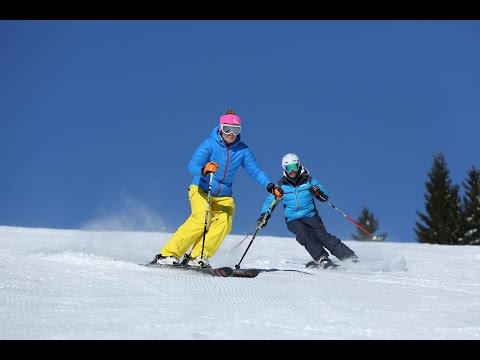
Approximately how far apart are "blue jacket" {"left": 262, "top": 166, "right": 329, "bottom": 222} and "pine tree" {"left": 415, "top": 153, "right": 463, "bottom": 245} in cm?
3379

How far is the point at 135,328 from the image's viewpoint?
297 cm

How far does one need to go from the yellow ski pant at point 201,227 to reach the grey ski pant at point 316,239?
2.13m

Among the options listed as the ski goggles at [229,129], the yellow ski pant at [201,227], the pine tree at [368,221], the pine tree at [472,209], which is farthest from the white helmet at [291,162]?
the pine tree at [368,221]

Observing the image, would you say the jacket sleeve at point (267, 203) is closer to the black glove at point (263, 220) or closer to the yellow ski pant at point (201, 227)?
the black glove at point (263, 220)

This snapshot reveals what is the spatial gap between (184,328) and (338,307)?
4.29 ft

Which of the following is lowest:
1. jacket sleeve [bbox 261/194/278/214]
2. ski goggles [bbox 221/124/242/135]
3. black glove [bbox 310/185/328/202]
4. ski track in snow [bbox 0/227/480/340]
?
ski track in snow [bbox 0/227/480/340]

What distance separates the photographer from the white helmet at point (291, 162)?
9.23 m

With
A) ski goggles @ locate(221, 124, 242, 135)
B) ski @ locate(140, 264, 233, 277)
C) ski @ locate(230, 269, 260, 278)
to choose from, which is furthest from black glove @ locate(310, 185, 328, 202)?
ski @ locate(140, 264, 233, 277)

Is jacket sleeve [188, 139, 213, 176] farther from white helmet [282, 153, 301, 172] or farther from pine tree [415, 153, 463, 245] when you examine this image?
pine tree [415, 153, 463, 245]

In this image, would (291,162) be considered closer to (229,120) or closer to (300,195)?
(300,195)

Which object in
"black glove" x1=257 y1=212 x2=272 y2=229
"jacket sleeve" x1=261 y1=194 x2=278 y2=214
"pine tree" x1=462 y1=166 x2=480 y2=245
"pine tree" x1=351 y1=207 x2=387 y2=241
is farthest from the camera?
"pine tree" x1=351 y1=207 x2=387 y2=241

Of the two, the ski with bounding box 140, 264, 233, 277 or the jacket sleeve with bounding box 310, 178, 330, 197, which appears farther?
the jacket sleeve with bounding box 310, 178, 330, 197

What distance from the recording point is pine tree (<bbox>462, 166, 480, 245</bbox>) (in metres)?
40.1

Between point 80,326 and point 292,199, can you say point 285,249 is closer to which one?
point 292,199
